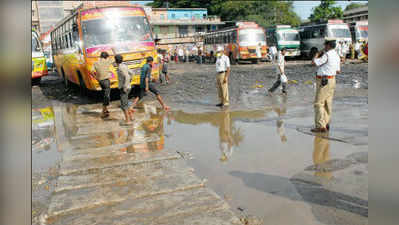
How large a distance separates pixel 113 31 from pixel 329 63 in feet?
24.2

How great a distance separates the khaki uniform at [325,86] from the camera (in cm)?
629

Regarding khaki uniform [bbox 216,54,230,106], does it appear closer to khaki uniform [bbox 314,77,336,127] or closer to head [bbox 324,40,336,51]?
khaki uniform [bbox 314,77,336,127]

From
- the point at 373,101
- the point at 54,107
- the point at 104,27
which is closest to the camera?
the point at 373,101

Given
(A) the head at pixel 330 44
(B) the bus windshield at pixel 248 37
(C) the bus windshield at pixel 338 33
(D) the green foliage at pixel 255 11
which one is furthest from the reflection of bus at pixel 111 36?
(D) the green foliage at pixel 255 11

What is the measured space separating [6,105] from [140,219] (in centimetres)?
273

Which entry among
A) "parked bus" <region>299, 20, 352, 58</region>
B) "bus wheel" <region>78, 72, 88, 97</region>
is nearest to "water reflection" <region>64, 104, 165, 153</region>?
"bus wheel" <region>78, 72, 88, 97</region>

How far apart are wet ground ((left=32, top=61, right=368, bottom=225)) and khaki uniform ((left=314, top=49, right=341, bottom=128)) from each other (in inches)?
13.5

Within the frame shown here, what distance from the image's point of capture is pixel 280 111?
9.19m

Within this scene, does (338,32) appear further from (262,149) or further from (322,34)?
(262,149)

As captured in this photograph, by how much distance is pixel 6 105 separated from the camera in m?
1.01

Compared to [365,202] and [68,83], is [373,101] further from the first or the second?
[68,83]

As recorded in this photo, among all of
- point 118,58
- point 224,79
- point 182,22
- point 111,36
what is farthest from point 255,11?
point 118,58

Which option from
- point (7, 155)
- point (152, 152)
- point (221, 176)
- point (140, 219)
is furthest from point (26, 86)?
point (152, 152)

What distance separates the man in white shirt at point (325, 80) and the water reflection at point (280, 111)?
2.18 feet
